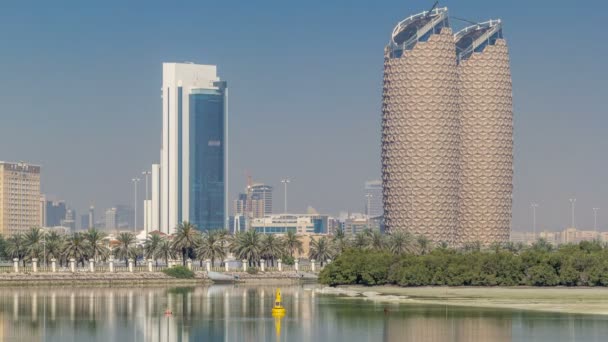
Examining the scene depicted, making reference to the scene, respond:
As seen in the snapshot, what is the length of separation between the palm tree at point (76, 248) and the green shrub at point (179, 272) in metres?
11.8

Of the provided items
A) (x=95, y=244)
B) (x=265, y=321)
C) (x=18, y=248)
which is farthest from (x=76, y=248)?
(x=265, y=321)

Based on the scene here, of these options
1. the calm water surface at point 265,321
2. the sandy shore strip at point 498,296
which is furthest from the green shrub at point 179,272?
the calm water surface at point 265,321

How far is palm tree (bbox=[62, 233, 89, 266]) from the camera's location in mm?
190875

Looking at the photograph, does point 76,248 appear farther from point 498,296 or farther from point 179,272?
point 498,296

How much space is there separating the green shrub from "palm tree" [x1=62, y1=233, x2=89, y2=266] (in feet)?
38.7

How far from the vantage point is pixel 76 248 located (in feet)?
627

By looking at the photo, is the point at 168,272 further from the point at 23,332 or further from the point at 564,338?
the point at 564,338

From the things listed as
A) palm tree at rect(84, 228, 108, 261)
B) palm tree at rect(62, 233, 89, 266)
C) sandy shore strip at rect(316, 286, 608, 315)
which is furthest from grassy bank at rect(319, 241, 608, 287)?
palm tree at rect(62, 233, 89, 266)

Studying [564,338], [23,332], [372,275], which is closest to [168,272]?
[372,275]

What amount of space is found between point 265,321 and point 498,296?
135 feet

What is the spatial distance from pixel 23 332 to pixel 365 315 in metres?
29.7

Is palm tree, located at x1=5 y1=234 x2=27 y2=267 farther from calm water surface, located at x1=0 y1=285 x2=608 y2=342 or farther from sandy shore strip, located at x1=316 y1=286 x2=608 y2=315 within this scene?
calm water surface, located at x1=0 y1=285 x2=608 y2=342

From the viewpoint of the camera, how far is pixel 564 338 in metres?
92.3

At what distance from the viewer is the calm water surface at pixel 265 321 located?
94.2 metres
